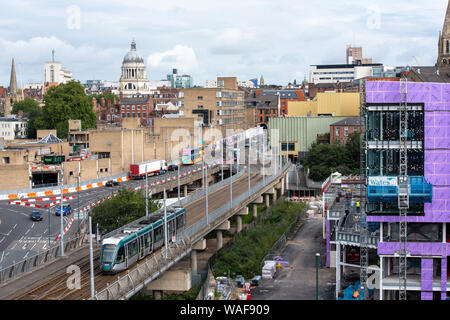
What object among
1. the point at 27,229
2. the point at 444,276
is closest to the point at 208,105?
the point at 27,229

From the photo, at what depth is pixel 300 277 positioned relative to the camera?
41000 millimetres

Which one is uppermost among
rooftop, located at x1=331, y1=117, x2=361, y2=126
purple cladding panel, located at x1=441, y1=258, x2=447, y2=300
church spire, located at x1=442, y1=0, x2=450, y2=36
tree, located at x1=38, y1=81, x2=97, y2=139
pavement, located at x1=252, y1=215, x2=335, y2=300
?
church spire, located at x1=442, y1=0, x2=450, y2=36

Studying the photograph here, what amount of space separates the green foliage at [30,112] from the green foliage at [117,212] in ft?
236

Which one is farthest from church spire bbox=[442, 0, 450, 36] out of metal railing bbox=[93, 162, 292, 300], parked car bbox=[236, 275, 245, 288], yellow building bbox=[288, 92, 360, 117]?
parked car bbox=[236, 275, 245, 288]

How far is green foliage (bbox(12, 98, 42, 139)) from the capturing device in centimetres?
11900

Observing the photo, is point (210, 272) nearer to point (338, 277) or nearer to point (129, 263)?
point (338, 277)

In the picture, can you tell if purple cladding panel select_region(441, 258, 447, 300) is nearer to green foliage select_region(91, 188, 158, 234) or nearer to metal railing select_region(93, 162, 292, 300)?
metal railing select_region(93, 162, 292, 300)

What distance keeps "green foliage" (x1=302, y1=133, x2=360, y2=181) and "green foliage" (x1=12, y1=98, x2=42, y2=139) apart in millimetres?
53566

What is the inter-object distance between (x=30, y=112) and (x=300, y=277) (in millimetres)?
105186

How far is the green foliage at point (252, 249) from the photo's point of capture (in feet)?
137

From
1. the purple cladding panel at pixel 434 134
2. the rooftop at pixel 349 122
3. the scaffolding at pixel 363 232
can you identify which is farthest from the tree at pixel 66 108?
the purple cladding panel at pixel 434 134

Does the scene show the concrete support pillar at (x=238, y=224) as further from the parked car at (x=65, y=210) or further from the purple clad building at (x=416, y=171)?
the purple clad building at (x=416, y=171)
